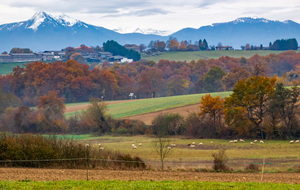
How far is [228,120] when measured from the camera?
5019 centimetres

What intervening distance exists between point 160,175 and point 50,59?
16900cm

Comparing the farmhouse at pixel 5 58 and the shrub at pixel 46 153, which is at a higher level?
the farmhouse at pixel 5 58

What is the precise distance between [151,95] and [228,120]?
234 ft

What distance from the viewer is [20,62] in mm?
159125

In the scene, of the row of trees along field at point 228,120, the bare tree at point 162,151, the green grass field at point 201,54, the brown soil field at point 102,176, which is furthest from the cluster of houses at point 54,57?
the brown soil field at point 102,176

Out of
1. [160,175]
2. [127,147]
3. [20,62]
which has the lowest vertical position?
[127,147]

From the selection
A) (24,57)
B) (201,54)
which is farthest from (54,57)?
(201,54)

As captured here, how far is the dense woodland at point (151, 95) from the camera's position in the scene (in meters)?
48.8

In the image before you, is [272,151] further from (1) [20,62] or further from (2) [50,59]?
(2) [50,59]

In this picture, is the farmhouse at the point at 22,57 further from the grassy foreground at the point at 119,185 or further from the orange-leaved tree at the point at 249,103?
the grassy foreground at the point at 119,185

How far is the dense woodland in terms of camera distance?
48.8 meters

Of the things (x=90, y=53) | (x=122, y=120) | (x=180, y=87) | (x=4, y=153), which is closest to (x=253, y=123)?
(x=122, y=120)

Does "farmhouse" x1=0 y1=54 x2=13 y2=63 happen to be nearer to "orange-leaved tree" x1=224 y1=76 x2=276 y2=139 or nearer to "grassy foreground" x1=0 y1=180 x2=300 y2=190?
"orange-leaved tree" x1=224 y1=76 x2=276 y2=139

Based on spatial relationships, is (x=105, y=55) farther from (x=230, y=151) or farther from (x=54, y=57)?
(x=230, y=151)
